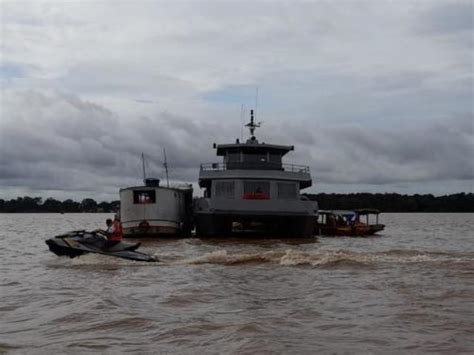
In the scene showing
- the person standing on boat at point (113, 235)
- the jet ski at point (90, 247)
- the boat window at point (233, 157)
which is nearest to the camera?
the jet ski at point (90, 247)

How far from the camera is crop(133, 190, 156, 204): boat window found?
37.8 meters

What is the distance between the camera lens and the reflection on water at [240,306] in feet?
30.3

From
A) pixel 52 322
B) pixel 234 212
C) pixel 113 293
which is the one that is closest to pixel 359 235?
pixel 234 212

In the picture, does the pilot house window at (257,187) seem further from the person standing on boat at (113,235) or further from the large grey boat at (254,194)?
the person standing on boat at (113,235)

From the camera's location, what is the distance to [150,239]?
1439 inches

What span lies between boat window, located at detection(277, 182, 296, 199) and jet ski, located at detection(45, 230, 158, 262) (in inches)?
646

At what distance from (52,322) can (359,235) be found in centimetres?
3984

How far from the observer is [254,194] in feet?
116

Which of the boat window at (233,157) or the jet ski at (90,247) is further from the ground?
the boat window at (233,157)

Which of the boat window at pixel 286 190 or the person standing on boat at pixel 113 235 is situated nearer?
the person standing on boat at pixel 113 235

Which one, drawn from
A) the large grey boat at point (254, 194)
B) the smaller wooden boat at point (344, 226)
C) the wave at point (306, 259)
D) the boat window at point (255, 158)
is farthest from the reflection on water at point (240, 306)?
the smaller wooden boat at point (344, 226)

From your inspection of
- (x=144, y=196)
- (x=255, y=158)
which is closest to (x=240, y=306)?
(x=144, y=196)

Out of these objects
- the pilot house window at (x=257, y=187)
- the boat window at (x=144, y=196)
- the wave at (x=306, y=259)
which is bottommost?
the wave at (x=306, y=259)

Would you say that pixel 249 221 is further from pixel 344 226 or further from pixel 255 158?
pixel 344 226
